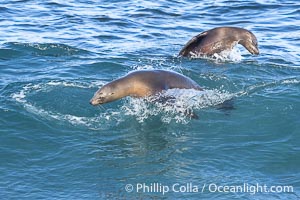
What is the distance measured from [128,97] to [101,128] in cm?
122

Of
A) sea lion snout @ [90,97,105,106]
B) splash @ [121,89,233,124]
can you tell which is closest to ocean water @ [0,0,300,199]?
splash @ [121,89,233,124]

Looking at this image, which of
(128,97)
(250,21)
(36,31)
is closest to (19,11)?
(36,31)

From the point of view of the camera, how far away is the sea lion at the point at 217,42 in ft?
50.6

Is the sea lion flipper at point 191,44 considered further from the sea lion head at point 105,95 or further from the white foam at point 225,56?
the sea lion head at point 105,95

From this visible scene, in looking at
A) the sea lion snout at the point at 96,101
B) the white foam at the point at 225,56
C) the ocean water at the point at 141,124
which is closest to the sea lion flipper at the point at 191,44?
the white foam at the point at 225,56

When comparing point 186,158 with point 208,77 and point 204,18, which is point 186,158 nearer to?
point 208,77

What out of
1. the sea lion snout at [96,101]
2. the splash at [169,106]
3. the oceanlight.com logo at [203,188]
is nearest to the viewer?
the oceanlight.com logo at [203,188]

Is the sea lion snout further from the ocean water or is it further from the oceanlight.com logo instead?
the oceanlight.com logo

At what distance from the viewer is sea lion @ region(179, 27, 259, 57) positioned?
50.6 ft

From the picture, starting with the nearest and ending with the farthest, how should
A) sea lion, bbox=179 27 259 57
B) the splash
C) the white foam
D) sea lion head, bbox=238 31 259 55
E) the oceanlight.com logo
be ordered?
1. the oceanlight.com logo
2. the splash
3. the white foam
4. sea lion, bbox=179 27 259 57
5. sea lion head, bbox=238 31 259 55

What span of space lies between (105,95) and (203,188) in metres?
2.74

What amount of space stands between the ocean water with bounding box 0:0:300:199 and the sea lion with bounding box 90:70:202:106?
276mm

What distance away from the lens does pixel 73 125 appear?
1077cm

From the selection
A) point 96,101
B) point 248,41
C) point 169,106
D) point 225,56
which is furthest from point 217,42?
point 96,101
